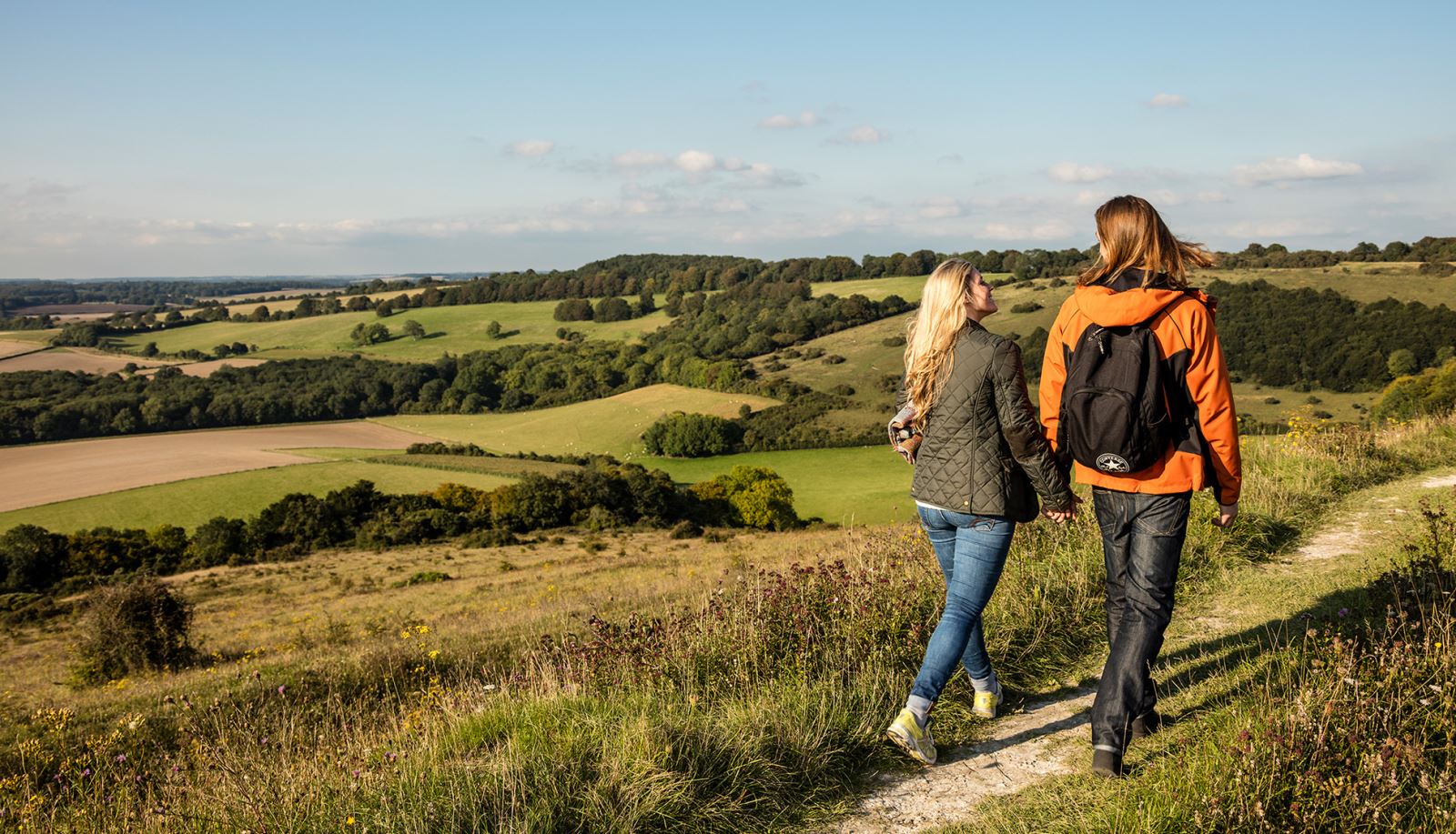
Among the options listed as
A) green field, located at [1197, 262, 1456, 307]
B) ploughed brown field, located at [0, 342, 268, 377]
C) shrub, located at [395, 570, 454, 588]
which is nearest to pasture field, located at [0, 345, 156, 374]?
ploughed brown field, located at [0, 342, 268, 377]

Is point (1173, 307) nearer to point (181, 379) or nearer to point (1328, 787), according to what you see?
point (1328, 787)

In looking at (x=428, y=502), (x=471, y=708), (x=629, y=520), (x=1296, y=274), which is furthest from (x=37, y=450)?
(x=1296, y=274)

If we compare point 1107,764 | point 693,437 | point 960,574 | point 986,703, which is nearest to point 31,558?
point 693,437

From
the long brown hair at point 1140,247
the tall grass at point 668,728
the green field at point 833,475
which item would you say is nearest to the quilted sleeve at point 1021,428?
the long brown hair at point 1140,247

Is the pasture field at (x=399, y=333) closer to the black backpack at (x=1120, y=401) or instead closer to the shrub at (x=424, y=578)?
the shrub at (x=424, y=578)

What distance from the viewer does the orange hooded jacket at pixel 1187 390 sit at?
10.5 feet

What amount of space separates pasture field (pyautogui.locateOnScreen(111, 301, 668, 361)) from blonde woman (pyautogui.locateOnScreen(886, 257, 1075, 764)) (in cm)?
12269

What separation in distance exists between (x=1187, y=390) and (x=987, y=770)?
6.01 feet

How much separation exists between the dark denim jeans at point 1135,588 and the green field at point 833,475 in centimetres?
4077

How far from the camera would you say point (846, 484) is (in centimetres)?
6006

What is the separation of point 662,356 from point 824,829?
4296 inches

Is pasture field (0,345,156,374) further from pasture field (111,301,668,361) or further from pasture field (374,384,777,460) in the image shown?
pasture field (374,384,777,460)

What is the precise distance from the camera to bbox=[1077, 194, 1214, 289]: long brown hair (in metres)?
3.32

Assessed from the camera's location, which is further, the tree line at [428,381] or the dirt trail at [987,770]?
the tree line at [428,381]
